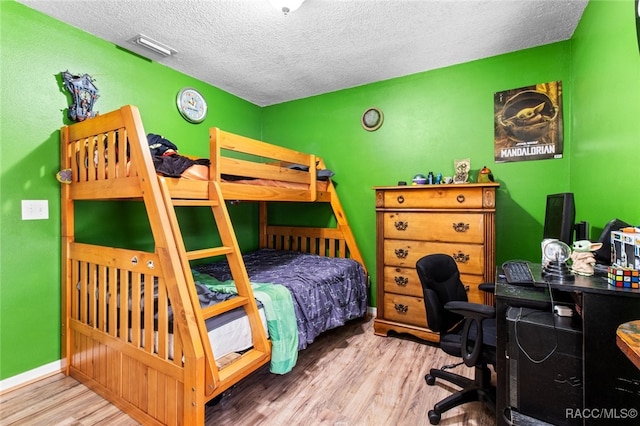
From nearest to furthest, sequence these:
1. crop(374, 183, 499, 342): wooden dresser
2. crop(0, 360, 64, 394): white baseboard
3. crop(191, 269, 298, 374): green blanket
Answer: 1. crop(191, 269, 298, 374): green blanket
2. crop(0, 360, 64, 394): white baseboard
3. crop(374, 183, 499, 342): wooden dresser

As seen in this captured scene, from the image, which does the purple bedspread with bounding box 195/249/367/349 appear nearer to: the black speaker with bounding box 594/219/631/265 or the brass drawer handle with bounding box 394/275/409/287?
the brass drawer handle with bounding box 394/275/409/287

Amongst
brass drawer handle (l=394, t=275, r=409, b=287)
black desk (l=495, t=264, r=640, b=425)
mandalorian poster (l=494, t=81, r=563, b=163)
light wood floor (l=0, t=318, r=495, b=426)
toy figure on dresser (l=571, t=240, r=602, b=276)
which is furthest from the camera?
brass drawer handle (l=394, t=275, r=409, b=287)

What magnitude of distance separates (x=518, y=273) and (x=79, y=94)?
129 inches

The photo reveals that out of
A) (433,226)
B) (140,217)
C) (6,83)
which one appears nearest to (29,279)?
(140,217)

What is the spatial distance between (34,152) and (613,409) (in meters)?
3.51

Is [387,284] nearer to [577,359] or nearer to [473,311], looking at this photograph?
[473,311]

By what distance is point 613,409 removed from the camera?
108 cm

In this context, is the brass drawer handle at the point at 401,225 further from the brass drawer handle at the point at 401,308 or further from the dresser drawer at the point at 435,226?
the brass drawer handle at the point at 401,308

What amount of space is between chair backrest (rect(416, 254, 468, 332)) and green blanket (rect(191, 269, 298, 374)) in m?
0.88

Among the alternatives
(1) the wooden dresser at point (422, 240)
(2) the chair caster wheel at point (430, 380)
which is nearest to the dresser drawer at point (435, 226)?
(1) the wooden dresser at point (422, 240)

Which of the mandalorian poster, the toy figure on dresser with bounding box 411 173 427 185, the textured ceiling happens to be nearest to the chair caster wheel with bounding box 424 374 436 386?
the toy figure on dresser with bounding box 411 173 427 185

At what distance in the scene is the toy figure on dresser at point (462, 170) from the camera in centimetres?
271

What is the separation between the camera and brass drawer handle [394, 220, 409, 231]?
266cm

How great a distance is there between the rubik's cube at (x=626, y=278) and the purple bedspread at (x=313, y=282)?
167 cm
